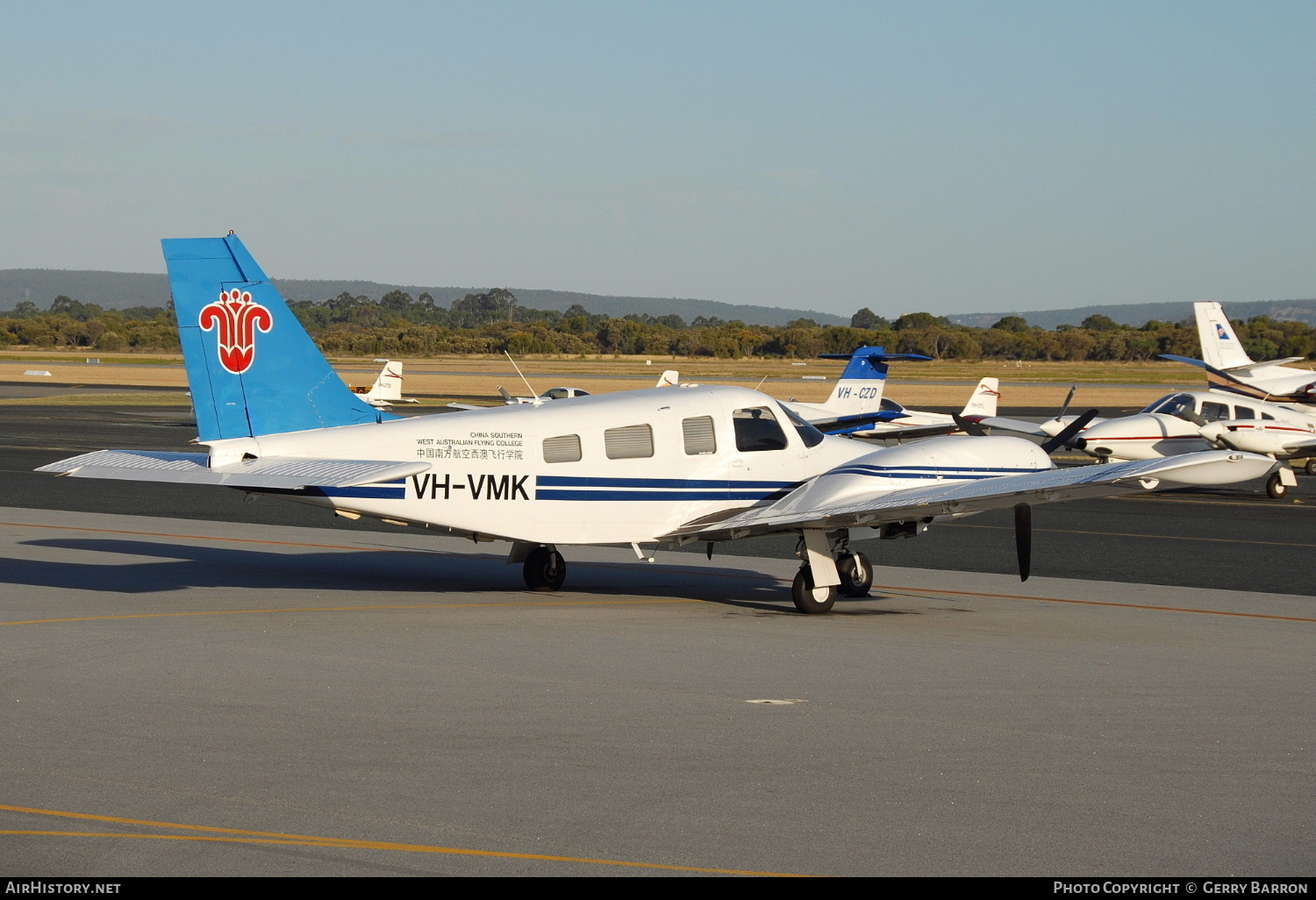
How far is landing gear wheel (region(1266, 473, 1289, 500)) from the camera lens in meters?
28.6

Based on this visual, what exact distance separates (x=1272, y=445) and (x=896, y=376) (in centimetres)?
8099

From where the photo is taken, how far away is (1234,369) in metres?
42.4

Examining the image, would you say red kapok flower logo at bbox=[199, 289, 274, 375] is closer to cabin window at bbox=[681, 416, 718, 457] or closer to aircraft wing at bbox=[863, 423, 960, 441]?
cabin window at bbox=[681, 416, 718, 457]

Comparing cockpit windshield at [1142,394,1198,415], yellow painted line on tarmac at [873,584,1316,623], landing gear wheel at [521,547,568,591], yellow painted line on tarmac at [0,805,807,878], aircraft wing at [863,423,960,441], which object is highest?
cockpit windshield at [1142,394,1198,415]

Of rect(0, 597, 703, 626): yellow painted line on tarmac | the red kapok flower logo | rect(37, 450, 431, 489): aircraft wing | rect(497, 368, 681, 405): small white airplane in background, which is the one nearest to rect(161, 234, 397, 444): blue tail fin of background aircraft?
the red kapok flower logo

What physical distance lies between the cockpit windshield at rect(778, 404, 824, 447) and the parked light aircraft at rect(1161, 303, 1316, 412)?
30.0m

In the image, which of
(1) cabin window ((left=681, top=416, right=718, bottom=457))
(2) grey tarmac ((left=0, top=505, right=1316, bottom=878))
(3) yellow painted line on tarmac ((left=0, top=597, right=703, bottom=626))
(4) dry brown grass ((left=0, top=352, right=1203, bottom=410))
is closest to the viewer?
(2) grey tarmac ((left=0, top=505, right=1316, bottom=878))

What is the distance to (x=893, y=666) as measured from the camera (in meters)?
11.0

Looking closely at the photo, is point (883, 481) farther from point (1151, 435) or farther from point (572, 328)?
point (572, 328)

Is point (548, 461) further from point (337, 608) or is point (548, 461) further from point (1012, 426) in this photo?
point (1012, 426)

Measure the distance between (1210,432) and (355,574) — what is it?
855 inches

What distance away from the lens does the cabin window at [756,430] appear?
14.8 metres

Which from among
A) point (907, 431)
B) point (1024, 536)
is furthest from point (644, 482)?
point (907, 431)

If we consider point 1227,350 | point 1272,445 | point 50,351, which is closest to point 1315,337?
point 1227,350
